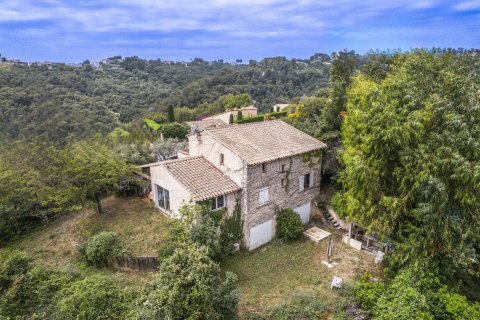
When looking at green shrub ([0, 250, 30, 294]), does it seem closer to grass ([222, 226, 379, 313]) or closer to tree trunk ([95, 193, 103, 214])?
tree trunk ([95, 193, 103, 214])

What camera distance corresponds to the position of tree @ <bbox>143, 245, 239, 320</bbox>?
11.8 meters

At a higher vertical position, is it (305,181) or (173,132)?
(173,132)

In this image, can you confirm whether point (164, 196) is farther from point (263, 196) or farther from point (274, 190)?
point (274, 190)

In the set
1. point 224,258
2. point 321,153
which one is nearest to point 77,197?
point 224,258

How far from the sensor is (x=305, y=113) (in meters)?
33.3

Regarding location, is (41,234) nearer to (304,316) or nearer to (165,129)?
(304,316)

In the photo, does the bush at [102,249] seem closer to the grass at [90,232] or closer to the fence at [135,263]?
the fence at [135,263]

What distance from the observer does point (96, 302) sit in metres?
13.6

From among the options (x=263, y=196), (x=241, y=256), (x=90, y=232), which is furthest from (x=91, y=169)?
(x=263, y=196)

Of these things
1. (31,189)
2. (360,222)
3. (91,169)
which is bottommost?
(360,222)

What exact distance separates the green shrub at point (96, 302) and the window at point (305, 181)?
14.5m

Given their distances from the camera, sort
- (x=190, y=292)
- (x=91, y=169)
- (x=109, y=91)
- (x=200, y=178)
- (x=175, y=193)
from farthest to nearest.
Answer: (x=109, y=91)
(x=91, y=169)
(x=175, y=193)
(x=200, y=178)
(x=190, y=292)

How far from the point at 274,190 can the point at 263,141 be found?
3792 millimetres

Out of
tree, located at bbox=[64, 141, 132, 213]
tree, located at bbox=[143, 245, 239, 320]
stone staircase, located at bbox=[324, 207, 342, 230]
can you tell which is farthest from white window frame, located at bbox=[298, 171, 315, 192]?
tree, located at bbox=[64, 141, 132, 213]
